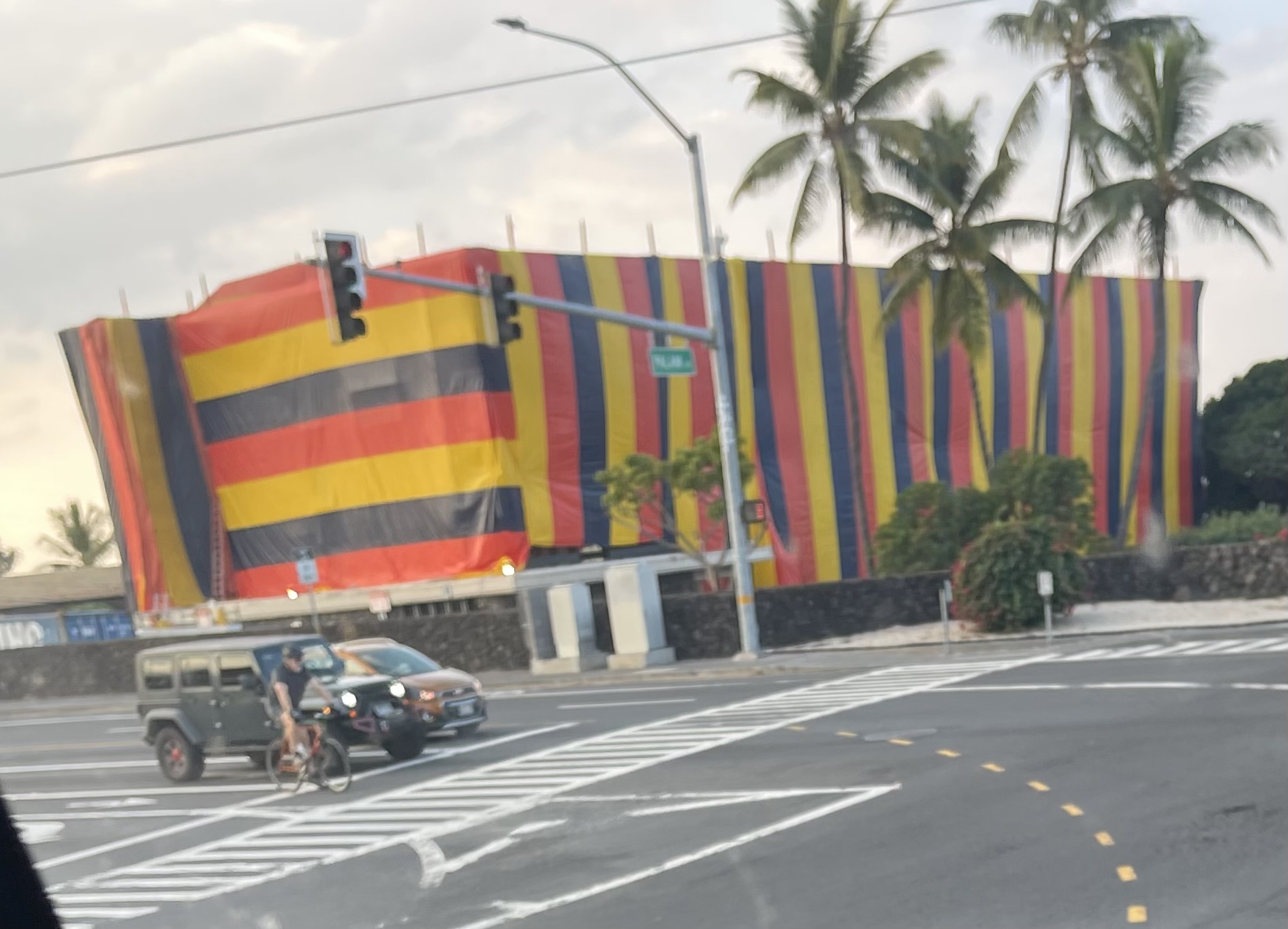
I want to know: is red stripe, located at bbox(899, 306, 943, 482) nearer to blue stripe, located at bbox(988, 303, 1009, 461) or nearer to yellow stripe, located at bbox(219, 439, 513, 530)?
blue stripe, located at bbox(988, 303, 1009, 461)

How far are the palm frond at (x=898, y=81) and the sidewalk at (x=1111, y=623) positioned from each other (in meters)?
15.0

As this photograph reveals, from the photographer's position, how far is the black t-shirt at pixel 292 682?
17.9m

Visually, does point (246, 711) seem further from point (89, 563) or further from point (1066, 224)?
point (1066, 224)

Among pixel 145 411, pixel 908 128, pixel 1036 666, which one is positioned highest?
pixel 908 128

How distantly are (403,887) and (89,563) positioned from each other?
420 centimetres

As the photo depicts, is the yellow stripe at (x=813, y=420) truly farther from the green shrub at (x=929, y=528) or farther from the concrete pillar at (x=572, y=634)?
the concrete pillar at (x=572, y=634)

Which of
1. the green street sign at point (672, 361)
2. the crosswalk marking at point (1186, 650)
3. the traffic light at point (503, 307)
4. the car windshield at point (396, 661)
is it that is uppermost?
the traffic light at point (503, 307)

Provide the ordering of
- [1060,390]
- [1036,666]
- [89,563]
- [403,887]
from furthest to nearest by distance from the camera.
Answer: [1060,390] < [1036,666] < [89,563] < [403,887]

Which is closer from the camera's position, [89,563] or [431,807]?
[89,563]

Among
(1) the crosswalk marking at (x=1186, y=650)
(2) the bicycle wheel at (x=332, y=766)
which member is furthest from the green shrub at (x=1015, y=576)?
(2) the bicycle wheel at (x=332, y=766)

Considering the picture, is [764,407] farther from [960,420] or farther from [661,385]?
[960,420]

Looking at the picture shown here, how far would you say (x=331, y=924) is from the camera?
10648mm

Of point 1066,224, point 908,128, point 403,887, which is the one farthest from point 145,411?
point 403,887

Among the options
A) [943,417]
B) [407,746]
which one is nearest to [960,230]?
[943,417]
